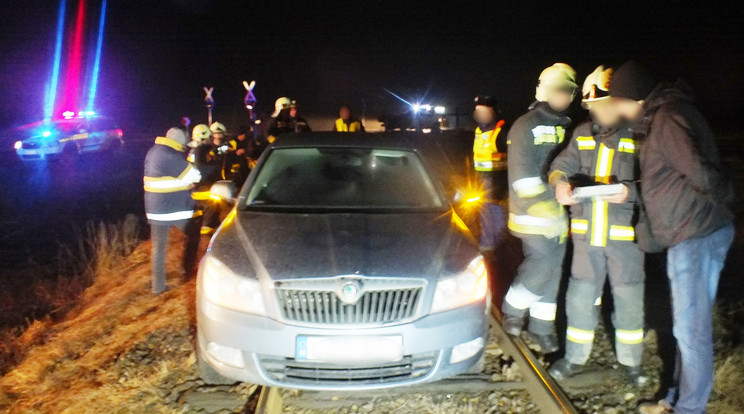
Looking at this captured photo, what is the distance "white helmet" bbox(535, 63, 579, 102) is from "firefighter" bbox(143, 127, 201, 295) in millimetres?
3349

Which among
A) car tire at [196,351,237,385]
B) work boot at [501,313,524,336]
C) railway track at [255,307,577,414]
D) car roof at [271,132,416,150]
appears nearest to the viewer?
railway track at [255,307,577,414]

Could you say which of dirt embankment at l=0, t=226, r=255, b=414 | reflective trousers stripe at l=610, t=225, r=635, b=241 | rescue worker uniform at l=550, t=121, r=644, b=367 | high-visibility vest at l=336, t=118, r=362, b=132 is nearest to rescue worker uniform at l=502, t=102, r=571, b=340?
rescue worker uniform at l=550, t=121, r=644, b=367

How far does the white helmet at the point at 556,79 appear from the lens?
13.2 feet

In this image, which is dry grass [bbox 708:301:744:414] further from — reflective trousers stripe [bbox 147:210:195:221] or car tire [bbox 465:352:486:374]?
reflective trousers stripe [bbox 147:210:195:221]

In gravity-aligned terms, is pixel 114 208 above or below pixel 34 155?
below

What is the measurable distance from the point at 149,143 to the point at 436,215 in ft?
93.1

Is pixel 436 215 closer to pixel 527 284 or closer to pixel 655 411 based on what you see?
pixel 527 284

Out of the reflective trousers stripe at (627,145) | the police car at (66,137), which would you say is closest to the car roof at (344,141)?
the reflective trousers stripe at (627,145)

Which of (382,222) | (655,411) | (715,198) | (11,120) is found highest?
(11,120)

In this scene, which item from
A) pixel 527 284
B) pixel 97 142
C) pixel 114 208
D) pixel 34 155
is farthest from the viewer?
pixel 97 142

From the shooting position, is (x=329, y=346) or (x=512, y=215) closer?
(x=329, y=346)

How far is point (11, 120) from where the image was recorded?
93.5 ft

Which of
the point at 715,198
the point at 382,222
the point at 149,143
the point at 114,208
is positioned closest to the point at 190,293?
the point at 382,222

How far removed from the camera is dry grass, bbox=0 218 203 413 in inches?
145
